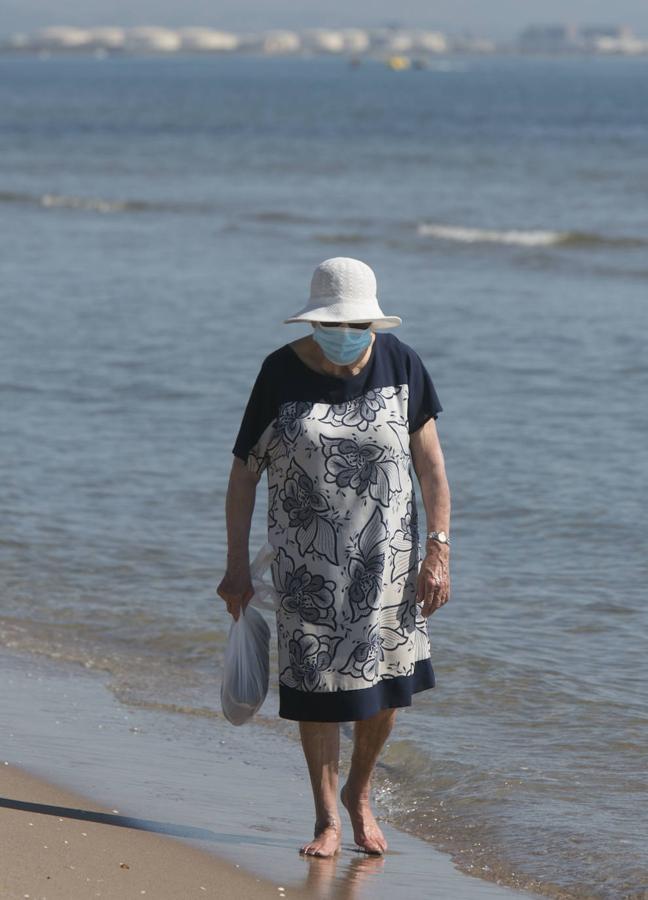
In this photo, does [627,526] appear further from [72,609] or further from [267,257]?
[267,257]

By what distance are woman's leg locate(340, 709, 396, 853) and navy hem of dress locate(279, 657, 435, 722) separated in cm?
7

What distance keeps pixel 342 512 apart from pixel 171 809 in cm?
103

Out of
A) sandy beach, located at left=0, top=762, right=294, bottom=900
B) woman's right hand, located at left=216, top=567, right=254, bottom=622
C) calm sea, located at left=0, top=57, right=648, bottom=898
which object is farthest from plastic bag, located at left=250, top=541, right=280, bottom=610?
calm sea, located at left=0, top=57, right=648, bottom=898

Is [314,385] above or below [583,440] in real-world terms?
above

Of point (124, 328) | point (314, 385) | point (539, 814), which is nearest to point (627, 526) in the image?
point (539, 814)

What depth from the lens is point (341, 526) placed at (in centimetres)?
404

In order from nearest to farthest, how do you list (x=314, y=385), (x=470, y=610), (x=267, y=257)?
(x=314, y=385)
(x=470, y=610)
(x=267, y=257)

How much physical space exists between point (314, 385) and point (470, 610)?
265cm

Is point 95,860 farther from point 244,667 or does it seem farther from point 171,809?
point 244,667

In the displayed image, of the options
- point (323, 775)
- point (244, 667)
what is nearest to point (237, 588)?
point (244, 667)

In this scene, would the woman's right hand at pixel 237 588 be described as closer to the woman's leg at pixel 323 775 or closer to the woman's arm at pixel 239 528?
the woman's arm at pixel 239 528

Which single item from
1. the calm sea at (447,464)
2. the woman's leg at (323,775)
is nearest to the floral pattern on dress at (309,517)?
the woman's leg at (323,775)

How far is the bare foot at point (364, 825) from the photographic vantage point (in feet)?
13.8

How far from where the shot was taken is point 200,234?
23.0 meters
